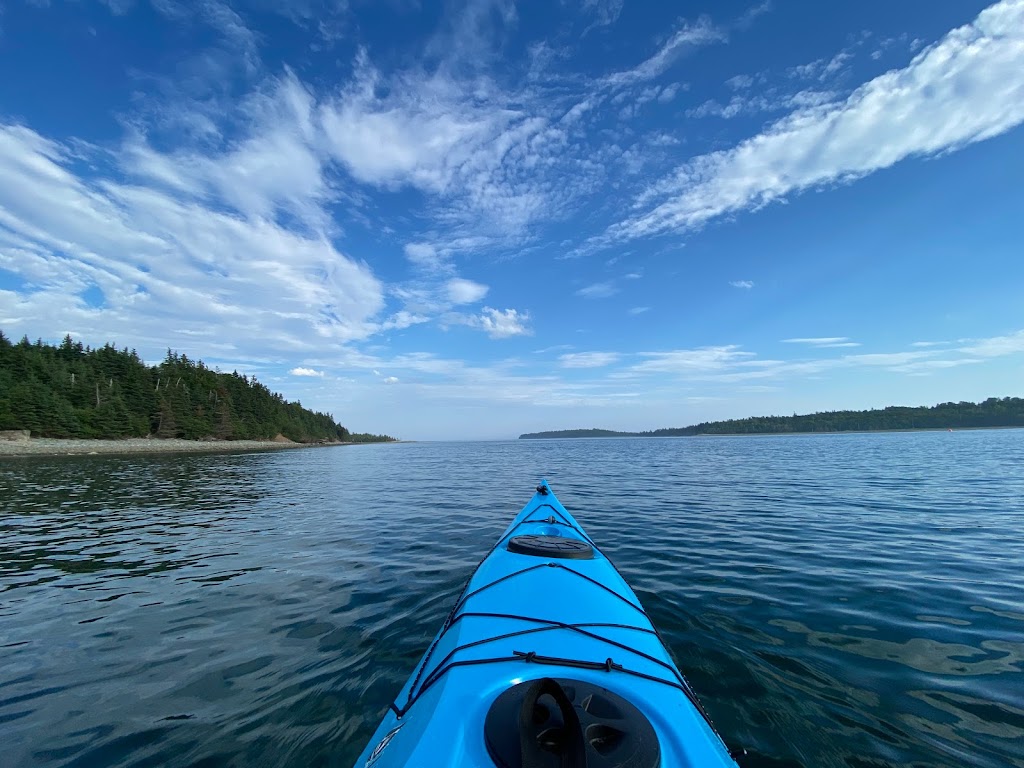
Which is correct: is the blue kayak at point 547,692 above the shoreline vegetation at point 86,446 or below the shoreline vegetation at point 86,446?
below

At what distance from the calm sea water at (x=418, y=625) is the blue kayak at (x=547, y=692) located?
Result: 1.11 m

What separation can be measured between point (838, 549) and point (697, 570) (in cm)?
378

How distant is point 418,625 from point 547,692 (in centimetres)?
402

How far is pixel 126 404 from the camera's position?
68188 millimetres

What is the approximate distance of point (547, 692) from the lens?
2652mm

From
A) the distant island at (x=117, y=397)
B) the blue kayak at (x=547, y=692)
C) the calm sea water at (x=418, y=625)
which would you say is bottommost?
the calm sea water at (x=418, y=625)

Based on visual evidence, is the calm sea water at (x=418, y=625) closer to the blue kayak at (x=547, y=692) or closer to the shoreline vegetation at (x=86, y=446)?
the blue kayak at (x=547, y=692)

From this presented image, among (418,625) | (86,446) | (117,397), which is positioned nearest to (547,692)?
(418,625)

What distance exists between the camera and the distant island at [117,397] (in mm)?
54094

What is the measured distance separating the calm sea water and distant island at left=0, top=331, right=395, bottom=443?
61386 mm

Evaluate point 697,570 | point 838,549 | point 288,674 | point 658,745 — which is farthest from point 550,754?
point 838,549

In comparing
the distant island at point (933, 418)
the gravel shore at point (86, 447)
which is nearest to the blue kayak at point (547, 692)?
the gravel shore at point (86, 447)

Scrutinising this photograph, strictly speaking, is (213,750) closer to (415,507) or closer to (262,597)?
(262,597)

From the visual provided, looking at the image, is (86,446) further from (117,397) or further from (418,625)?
(418,625)
